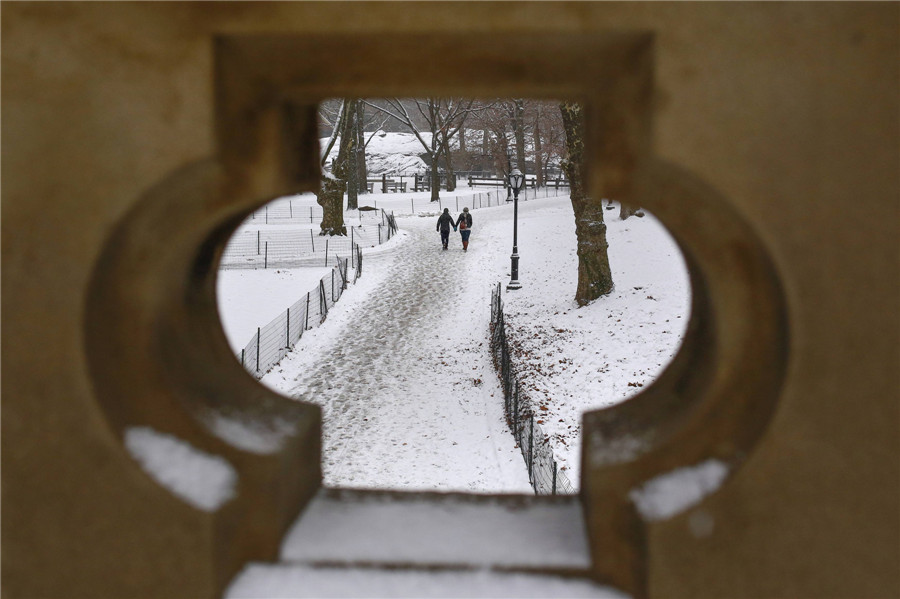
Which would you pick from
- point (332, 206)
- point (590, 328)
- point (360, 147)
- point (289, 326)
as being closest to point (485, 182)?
point (360, 147)

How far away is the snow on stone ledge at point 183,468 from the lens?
2.58 m

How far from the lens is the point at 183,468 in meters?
2.64

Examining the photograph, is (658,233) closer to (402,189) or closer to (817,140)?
(817,140)

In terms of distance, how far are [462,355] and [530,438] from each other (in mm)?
5147

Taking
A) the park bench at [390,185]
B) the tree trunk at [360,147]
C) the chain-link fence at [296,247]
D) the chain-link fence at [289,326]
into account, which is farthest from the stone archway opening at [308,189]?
the park bench at [390,185]

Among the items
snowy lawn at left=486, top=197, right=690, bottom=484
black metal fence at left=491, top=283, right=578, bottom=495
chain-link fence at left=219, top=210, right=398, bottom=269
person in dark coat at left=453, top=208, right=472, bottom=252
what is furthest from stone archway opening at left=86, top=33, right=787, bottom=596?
person in dark coat at left=453, top=208, right=472, bottom=252

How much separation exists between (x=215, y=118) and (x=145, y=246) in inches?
23.0

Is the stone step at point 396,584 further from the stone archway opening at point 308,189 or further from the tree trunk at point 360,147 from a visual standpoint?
the tree trunk at point 360,147

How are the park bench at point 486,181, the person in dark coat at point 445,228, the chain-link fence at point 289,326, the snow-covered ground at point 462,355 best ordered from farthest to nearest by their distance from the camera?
the park bench at point 486,181
the person in dark coat at point 445,228
the chain-link fence at point 289,326
the snow-covered ground at point 462,355

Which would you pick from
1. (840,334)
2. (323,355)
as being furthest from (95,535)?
(323,355)

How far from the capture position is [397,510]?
3.17 meters

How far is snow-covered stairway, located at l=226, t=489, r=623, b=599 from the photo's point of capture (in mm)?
2684

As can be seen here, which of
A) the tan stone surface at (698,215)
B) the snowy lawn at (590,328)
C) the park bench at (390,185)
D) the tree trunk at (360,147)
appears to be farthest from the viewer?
the park bench at (390,185)

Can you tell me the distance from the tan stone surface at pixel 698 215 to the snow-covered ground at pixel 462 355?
5.90m
